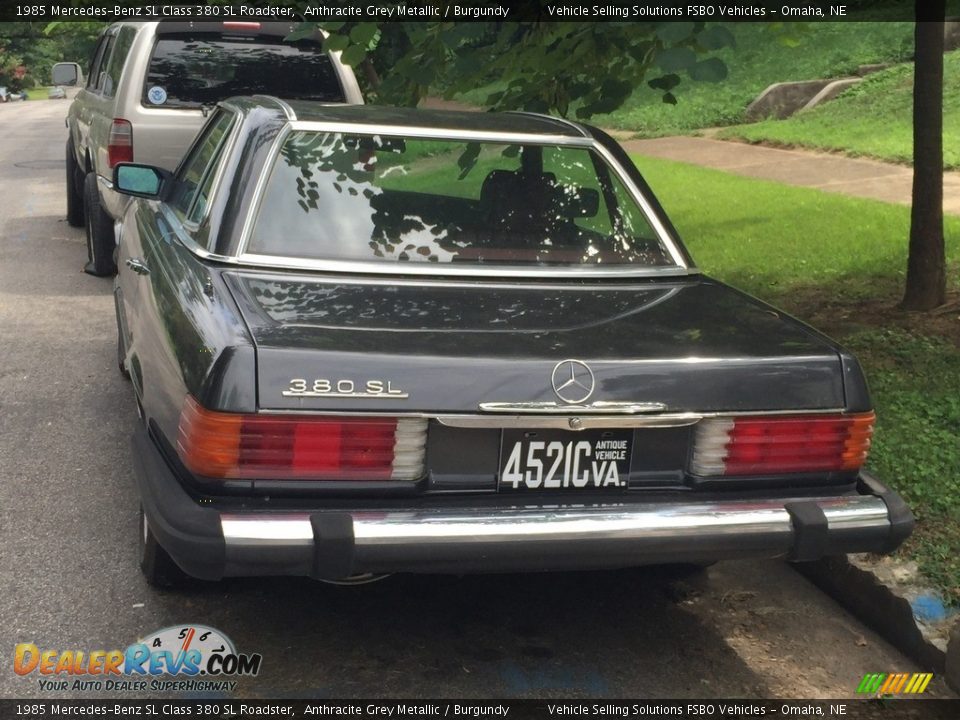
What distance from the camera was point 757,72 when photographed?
22000 millimetres

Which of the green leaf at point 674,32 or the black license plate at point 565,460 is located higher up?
the green leaf at point 674,32

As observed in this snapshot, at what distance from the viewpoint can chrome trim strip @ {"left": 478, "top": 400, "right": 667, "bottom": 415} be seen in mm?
3395

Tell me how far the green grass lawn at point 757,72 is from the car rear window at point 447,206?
14421 millimetres

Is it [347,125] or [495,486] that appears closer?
[495,486]

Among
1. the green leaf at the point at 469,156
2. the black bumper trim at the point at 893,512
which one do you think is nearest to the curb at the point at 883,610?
the black bumper trim at the point at 893,512

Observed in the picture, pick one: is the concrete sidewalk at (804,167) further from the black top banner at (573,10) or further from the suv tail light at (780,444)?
the suv tail light at (780,444)

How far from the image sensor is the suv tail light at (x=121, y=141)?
8883mm

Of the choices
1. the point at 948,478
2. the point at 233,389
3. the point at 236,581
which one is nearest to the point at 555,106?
the point at 948,478

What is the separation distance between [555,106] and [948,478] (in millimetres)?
3466

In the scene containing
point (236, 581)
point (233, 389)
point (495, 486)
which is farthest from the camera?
point (236, 581)

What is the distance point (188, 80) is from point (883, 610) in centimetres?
663

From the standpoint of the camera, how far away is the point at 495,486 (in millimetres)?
3504

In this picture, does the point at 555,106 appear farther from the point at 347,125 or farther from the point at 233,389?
the point at 233,389

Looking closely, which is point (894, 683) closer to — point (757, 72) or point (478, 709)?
point (478, 709)
